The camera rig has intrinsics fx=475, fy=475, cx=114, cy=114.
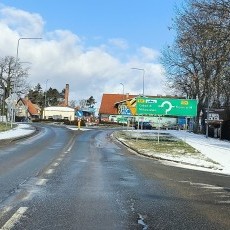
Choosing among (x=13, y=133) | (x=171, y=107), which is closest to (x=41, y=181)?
(x=171, y=107)

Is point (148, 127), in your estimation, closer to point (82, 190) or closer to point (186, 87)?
point (186, 87)

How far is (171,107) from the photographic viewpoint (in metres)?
36.1

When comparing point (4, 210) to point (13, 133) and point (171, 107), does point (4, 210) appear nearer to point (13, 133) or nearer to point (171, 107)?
point (171, 107)

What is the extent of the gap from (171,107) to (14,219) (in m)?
29.5

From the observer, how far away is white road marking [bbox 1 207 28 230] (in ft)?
22.4

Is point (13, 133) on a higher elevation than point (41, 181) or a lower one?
higher

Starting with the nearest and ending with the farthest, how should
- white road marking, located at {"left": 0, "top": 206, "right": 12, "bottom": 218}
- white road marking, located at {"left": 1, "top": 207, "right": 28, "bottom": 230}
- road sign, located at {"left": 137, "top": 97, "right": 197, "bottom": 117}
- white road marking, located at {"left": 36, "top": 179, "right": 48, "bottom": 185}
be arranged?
1. white road marking, located at {"left": 1, "top": 207, "right": 28, "bottom": 230}
2. white road marking, located at {"left": 0, "top": 206, "right": 12, "bottom": 218}
3. white road marking, located at {"left": 36, "top": 179, "right": 48, "bottom": 185}
4. road sign, located at {"left": 137, "top": 97, "right": 197, "bottom": 117}

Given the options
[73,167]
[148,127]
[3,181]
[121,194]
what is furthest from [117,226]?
[148,127]

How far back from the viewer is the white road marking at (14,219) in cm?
684

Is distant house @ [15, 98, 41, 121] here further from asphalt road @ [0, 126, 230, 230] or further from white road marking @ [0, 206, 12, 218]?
white road marking @ [0, 206, 12, 218]

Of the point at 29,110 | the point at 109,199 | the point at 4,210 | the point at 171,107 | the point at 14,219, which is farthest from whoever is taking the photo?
the point at 29,110

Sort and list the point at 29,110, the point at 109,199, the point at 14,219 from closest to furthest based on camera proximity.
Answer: the point at 14,219 < the point at 109,199 < the point at 29,110

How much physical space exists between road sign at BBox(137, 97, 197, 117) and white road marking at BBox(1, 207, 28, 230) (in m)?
28.5

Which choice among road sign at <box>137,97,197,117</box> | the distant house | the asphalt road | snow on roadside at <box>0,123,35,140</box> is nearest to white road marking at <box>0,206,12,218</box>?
the asphalt road
